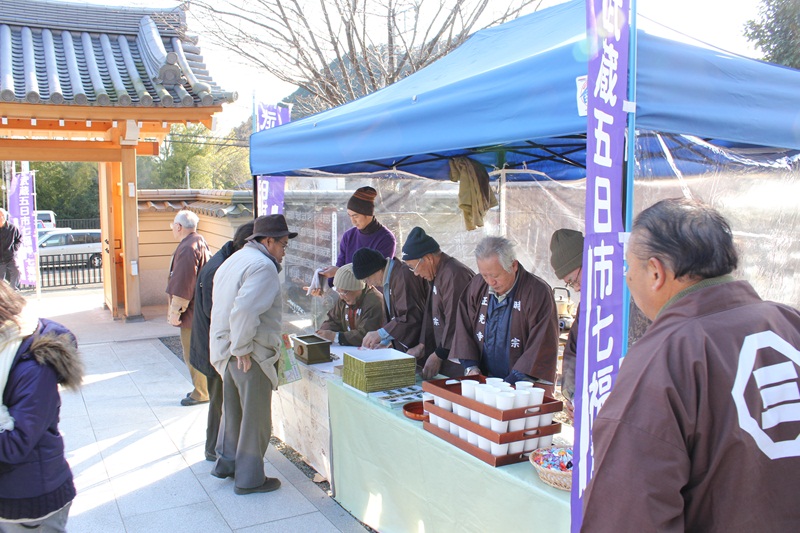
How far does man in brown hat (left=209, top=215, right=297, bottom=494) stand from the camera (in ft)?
11.9

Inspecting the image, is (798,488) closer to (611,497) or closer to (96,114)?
(611,497)

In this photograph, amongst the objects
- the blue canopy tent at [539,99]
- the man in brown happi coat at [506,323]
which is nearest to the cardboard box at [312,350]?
the man in brown happi coat at [506,323]

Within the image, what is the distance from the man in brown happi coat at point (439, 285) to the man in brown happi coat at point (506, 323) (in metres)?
0.23

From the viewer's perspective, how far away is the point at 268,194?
524 cm

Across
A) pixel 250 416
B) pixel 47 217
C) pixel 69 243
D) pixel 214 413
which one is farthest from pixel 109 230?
pixel 47 217

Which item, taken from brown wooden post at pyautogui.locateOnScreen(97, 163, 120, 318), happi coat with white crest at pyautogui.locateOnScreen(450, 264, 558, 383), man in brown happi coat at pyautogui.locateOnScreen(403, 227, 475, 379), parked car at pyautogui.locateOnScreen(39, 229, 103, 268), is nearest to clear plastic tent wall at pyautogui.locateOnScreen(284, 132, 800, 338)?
happi coat with white crest at pyautogui.locateOnScreen(450, 264, 558, 383)

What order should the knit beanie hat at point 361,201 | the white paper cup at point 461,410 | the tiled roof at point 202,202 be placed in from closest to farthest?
the white paper cup at point 461,410 < the knit beanie hat at point 361,201 < the tiled roof at point 202,202

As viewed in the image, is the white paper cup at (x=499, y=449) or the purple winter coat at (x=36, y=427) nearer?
the purple winter coat at (x=36, y=427)

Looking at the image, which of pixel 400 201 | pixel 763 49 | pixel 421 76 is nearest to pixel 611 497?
pixel 421 76

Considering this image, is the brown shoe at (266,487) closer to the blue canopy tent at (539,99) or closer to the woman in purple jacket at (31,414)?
the woman in purple jacket at (31,414)

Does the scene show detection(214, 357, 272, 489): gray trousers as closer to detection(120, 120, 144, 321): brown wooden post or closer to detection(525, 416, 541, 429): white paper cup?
detection(525, 416, 541, 429): white paper cup

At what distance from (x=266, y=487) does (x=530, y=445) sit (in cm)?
210

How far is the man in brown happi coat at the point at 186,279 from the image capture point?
545 centimetres

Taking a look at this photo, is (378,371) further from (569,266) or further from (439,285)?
(569,266)
